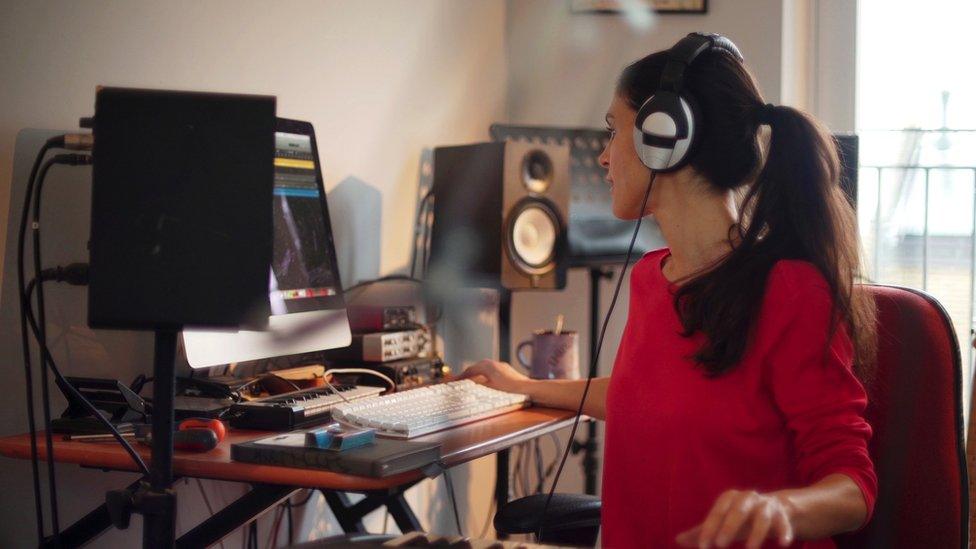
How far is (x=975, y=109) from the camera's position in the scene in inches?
115

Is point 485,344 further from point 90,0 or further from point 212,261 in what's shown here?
point 212,261

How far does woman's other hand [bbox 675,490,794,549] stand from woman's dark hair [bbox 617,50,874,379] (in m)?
0.37

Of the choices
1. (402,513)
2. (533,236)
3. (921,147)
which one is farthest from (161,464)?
(921,147)

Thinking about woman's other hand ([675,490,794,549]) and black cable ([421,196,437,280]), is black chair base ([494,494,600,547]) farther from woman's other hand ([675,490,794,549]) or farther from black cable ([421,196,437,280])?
black cable ([421,196,437,280])

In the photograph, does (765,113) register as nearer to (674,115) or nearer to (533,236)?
(674,115)

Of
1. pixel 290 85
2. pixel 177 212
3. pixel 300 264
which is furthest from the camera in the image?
pixel 290 85

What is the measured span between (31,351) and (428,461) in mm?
650

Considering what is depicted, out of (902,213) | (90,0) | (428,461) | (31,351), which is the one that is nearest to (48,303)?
(31,351)

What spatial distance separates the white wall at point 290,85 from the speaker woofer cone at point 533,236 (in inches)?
12.1

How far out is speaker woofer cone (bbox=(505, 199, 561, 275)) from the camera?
2.33 metres

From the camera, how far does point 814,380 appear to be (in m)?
1.19

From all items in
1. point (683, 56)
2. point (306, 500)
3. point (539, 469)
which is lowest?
point (539, 469)

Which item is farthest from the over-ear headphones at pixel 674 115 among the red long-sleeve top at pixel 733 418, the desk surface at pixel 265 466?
the desk surface at pixel 265 466

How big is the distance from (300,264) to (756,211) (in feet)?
2.87
